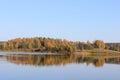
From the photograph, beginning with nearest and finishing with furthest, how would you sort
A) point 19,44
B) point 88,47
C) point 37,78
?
point 37,78
point 88,47
point 19,44

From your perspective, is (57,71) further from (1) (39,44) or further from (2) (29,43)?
(2) (29,43)

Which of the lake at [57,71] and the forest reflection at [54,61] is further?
the forest reflection at [54,61]

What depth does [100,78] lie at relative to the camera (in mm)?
14633

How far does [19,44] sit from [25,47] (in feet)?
7.68

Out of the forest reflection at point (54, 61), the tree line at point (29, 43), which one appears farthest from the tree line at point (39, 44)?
the forest reflection at point (54, 61)

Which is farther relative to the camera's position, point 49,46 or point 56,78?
point 49,46

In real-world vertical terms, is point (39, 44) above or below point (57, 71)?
above

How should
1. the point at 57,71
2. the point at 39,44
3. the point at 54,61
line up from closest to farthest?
1. the point at 57,71
2. the point at 54,61
3. the point at 39,44

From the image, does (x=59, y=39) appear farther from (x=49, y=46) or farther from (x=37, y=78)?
(x=37, y=78)

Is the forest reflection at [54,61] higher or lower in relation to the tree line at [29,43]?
lower

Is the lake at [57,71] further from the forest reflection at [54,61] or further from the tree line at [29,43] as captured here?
the tree line at [29,43]

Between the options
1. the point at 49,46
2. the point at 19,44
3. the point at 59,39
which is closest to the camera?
the point at 49,46

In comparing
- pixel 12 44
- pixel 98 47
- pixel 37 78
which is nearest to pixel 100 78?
pixel 37 78

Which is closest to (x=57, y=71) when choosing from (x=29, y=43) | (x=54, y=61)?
(x=54, y=61)
